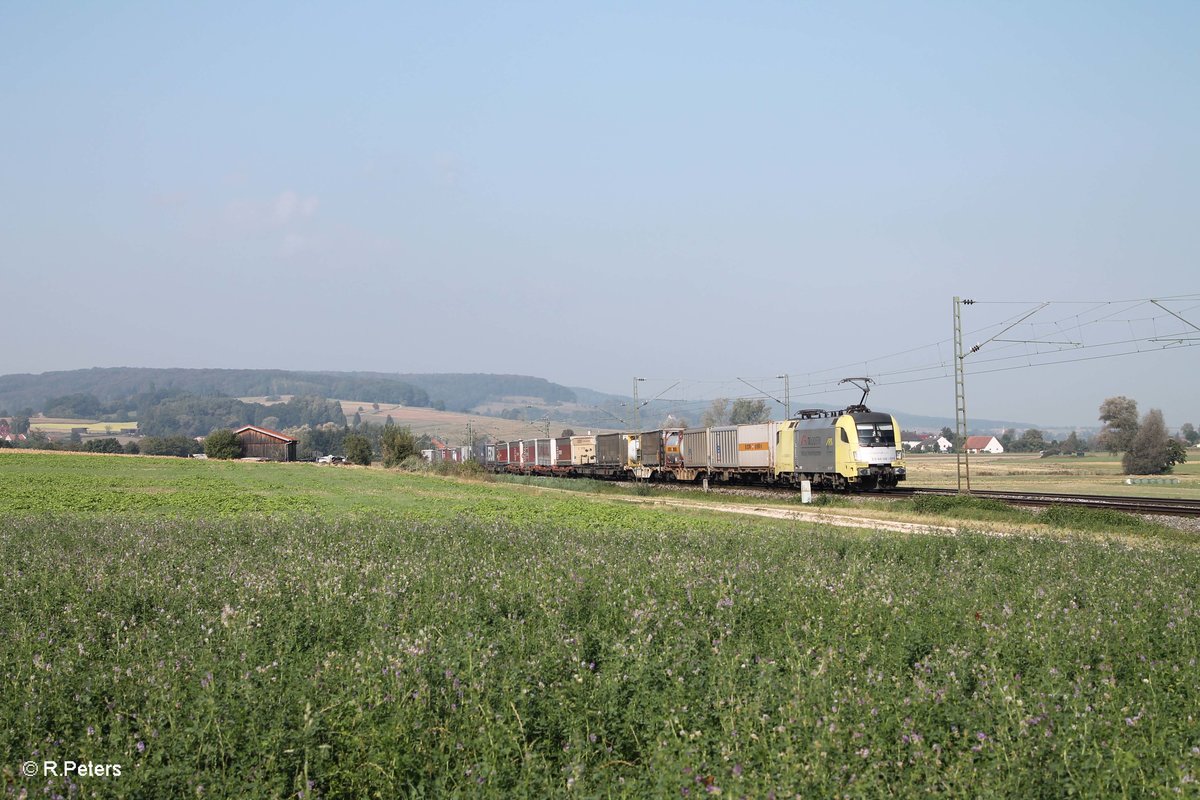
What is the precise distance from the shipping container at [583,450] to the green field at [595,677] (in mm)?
65854

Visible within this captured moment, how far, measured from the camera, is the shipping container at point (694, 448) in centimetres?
5741

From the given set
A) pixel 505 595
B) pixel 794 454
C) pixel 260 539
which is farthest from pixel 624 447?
pixel 505 595

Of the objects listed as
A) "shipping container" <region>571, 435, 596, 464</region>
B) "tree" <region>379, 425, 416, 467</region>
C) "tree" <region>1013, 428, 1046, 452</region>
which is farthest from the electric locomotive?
"tree" <region>1013, 428, 1046, 452</region>

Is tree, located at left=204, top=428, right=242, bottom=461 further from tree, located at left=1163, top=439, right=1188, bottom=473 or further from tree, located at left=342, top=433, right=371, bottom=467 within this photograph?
tree, located at left=1163, top=439, right=1188, bottom=473

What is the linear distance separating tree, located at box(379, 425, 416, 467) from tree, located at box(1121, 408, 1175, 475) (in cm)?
6726

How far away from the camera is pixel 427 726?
6.44 meters

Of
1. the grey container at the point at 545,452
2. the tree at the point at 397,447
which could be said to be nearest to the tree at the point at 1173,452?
the grey container at the point at 545,452

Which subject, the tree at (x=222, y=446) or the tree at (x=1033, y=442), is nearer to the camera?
the tree at (x=222, y=446)

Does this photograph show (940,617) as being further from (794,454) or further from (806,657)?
(794,454)

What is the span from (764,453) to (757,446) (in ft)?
2.92

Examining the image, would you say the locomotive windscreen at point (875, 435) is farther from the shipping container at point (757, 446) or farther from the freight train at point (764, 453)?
the shipping container at point (757, 446)

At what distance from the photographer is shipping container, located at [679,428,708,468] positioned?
5741 centimetres

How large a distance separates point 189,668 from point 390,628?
194 cm

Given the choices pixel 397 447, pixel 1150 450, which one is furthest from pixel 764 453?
pixel 397 447
